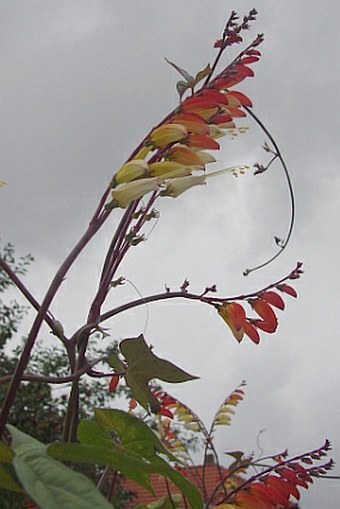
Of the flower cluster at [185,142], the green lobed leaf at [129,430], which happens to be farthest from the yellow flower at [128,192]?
the green lobed leaf at [129,430]

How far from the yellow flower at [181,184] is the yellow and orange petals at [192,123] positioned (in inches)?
1.1

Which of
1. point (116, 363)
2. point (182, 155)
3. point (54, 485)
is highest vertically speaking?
point (182, 155)

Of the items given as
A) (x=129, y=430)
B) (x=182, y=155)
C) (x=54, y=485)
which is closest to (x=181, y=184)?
(x=182, y=155)

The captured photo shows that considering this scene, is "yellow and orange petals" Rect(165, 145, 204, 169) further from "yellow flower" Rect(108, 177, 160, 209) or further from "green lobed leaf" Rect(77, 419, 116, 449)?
"green lobed leaf" Rect(77, 419, 116, 449)

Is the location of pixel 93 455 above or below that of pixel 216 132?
below

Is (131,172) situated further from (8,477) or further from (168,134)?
(8,477)

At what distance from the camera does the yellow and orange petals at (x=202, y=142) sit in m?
0.43

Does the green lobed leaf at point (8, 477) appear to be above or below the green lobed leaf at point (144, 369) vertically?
below

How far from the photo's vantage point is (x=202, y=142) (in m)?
0.43

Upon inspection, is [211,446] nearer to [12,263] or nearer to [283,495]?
[283,495]

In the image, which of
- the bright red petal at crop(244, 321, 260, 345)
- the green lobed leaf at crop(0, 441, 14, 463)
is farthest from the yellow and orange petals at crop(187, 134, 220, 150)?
the green lobed leaf at crop(0, 441, 14, 463)

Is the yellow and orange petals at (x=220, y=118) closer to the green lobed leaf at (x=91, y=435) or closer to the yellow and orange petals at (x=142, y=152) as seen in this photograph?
the yellow and orange petals at (x=142, y=152)

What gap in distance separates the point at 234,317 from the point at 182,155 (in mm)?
98

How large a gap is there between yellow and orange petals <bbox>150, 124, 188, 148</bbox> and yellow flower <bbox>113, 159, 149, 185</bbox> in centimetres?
2
